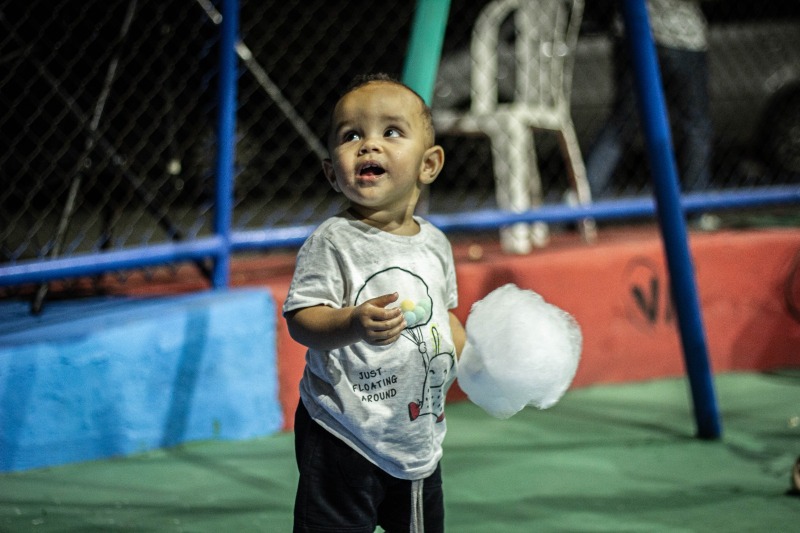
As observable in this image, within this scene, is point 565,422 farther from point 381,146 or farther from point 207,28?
point 207,28

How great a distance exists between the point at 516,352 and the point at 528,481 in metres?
1.08

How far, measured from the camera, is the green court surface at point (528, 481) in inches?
89.5

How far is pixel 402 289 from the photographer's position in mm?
1626

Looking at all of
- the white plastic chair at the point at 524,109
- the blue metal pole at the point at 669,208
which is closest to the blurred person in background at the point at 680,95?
the white plastic chair at the point at 524,109

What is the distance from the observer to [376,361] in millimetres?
1596

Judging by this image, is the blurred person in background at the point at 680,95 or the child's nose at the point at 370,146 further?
the blurred person in background at the point at 680,95

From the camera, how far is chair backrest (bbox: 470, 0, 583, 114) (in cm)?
434

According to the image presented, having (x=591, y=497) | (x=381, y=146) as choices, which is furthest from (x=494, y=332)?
(x=591, y=497)

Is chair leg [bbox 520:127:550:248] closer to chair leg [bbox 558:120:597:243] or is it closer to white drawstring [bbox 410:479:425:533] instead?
chair leg [bbox 558:120:597:243]

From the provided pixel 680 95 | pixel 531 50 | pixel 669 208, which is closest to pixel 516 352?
pixel 669 208

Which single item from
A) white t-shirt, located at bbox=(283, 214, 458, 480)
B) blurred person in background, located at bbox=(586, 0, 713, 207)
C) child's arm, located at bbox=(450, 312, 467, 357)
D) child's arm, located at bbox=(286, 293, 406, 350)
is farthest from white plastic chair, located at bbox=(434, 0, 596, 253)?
child's arm, located at bbox=(286, 293, 406, 350)

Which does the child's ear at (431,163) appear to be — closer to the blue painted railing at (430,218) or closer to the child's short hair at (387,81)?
the child's short hair at (387,81)

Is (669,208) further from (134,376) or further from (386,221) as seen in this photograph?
(134,376)

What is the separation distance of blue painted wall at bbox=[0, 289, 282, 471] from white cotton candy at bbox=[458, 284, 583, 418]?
4.46ft
